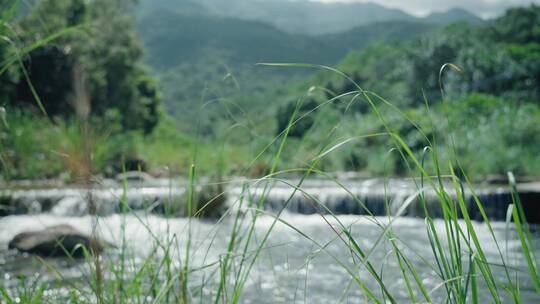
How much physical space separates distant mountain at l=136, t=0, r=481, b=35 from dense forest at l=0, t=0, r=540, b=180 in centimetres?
7412

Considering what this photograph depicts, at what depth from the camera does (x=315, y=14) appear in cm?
13188

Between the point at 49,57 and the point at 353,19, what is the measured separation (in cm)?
12352

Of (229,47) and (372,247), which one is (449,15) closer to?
(229,47)

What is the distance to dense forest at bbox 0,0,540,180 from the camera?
165cm

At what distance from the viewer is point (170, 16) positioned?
237 ft

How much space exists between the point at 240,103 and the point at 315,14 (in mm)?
122742

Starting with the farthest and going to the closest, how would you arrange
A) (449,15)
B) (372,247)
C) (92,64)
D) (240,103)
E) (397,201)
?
(449,15), (92,64), (240,103), (397,201), (372,247)

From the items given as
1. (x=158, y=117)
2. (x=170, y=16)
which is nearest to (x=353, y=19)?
(x=170, y=16)

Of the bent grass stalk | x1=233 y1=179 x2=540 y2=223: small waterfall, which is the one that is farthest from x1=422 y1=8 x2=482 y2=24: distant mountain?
the bent grass stalk

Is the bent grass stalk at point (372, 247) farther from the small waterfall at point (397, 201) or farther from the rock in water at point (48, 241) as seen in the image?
the small waterfall at point (397, 201)

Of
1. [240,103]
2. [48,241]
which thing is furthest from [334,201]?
[240,103]

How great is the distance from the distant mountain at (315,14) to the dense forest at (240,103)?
74122mm

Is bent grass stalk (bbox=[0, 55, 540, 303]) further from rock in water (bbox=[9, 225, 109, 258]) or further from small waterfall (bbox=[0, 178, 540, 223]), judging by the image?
small waterfall (bbox=[0, 178, 540, 223])

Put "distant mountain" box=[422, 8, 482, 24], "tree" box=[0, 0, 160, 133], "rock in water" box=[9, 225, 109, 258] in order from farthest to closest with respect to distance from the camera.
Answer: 1. "distant mountain" box=[422, 8, 482, 24]
2. "tree" box=[0, 0, 160, 133]
3. "rock in water" box=[9, 225, 109, 258]
